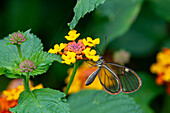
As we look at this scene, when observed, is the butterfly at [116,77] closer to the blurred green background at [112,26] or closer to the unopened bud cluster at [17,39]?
the unopened bud cluster at [17,39]

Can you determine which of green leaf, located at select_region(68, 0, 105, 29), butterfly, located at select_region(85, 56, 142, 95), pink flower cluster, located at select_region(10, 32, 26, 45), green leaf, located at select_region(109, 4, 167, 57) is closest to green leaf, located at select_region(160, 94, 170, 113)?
green leaf, located at select_region(109, 4, 167, 57)

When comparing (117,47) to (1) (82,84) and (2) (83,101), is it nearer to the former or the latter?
(1) (82,84)

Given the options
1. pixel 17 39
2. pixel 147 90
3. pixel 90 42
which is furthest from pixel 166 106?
pixel 17 39

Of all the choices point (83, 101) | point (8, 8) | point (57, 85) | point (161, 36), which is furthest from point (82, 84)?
point (8, 8)

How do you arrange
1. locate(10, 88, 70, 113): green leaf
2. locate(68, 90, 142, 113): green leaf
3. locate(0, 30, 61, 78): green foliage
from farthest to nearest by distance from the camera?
locate(68, 90, 142, 113): green leaf, locate(0, 30, 61, 78): green foliage, locate(10, 88, 70, 113): green leaf

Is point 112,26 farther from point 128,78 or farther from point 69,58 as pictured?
point 69,58

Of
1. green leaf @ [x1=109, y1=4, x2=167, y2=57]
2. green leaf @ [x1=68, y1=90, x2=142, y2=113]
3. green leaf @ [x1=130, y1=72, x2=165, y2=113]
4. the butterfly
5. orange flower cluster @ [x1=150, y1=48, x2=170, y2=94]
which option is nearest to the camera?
the butterfly

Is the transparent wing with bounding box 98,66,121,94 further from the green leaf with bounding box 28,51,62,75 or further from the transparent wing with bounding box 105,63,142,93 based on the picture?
the green leaf with bounding box 28,51,62,75
